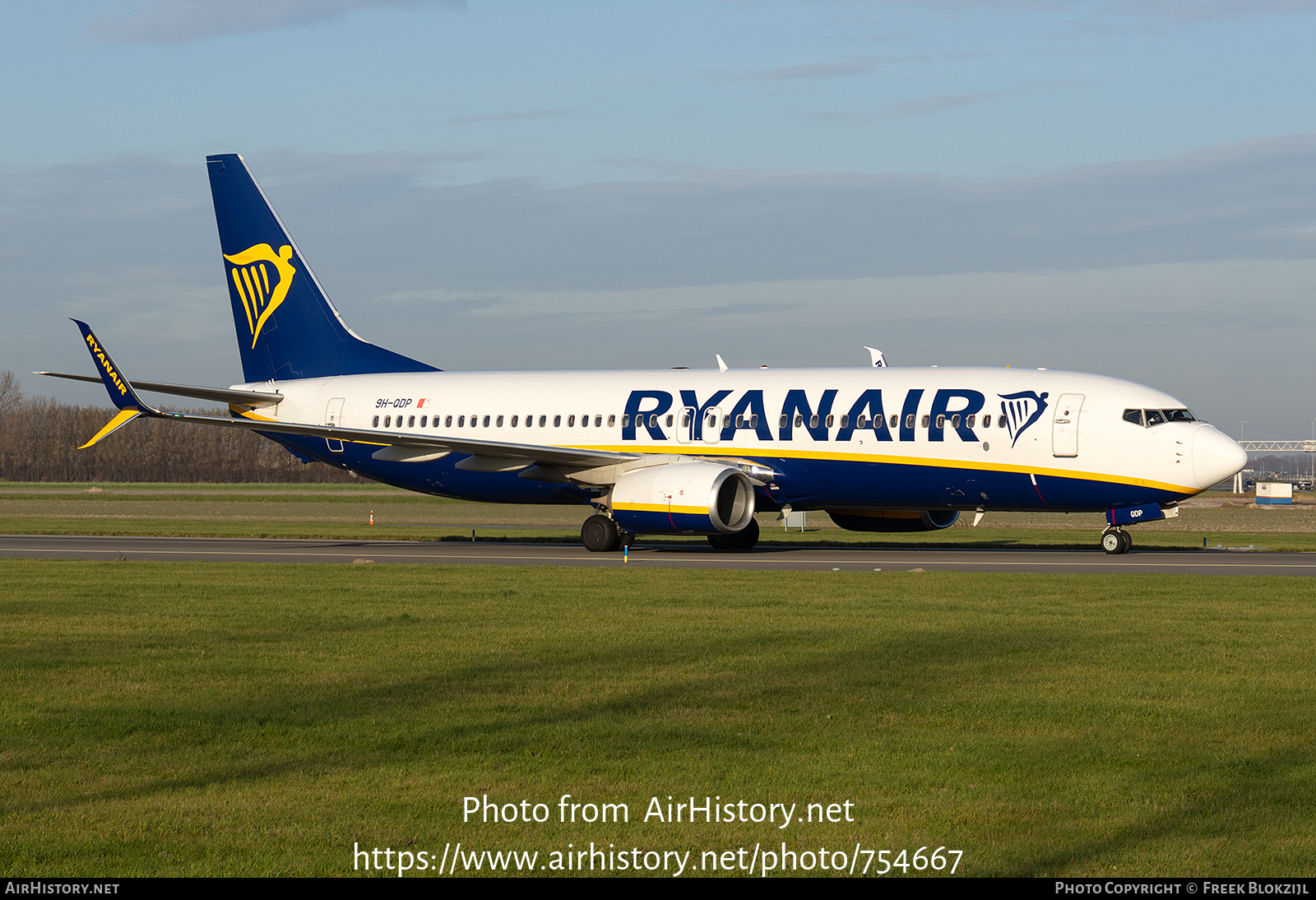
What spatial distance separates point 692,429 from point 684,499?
394 cm

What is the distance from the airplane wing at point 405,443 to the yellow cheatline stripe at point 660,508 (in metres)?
2.43

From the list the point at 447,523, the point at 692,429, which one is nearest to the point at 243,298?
the point at 447,523

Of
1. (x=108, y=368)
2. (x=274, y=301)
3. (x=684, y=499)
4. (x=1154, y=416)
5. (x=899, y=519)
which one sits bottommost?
(x=899, y=519)

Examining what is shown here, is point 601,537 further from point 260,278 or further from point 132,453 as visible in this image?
point 132,453

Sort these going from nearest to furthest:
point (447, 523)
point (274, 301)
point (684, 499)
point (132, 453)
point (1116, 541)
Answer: point (684, 499), point (1116, 541), point (274, 301), point (447, 523), point (132, 453)

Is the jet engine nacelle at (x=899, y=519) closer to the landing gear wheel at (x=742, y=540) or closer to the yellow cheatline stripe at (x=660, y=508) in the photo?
the landing gear wheel at (x=742, y=540)

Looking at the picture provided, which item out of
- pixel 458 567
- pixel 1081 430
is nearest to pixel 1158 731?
pixel 458 567

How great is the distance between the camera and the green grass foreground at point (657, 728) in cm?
713

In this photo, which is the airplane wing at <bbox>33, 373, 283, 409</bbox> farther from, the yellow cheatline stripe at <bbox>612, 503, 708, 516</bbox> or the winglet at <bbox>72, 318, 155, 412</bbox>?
the yellow cheatline stripe at <bbox>612, 503, 708, 516</bbox>

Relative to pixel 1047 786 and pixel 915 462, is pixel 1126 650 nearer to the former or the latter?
pixel 1047 786

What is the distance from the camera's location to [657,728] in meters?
9.96

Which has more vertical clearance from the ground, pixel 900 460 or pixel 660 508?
pixel 900 460

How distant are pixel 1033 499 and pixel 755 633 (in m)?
15.5

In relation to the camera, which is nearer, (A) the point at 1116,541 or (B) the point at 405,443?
A: (A) the point at 1116,541
